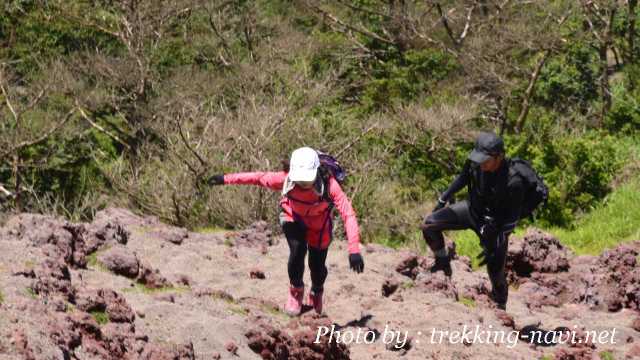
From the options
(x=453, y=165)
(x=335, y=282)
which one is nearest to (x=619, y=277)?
(x=335, y=282)

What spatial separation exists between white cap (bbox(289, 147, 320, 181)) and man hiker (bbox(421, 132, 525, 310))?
4.05ft

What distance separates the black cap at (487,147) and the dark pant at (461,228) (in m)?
0.71

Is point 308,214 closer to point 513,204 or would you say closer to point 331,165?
point 331,165

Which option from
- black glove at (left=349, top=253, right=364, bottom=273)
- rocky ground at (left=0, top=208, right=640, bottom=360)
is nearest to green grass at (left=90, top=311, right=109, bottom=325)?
rocky ground at (left=0, top=208, right=640, bottom=360)

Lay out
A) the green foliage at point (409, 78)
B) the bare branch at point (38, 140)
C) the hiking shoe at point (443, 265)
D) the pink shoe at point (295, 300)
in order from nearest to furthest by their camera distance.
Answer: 1. the pink shoe at point (295, 300)
2. the hiking shoe at point (443, 265)
3. the bare branch at point (38, 140)
4. the green foliage at point (409, 78)

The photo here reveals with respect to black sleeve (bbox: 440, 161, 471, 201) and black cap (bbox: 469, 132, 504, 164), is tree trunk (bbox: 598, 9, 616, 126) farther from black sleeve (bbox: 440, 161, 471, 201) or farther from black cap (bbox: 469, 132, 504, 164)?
black cap (bbox: 469, 132, 504, 164)

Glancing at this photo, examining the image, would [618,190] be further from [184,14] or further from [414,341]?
[184,14]

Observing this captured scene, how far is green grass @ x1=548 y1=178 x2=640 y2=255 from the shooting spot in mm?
15773

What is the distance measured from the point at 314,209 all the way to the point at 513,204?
1548mm

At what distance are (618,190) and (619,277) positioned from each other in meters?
9.17

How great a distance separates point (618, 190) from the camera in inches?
767

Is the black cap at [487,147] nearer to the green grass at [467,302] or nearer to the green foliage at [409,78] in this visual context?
the green grass at [467,302]

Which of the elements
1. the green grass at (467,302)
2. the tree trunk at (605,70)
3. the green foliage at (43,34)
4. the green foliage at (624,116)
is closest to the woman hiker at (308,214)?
the green grass at (467,302)

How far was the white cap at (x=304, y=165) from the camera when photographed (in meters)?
8.28
